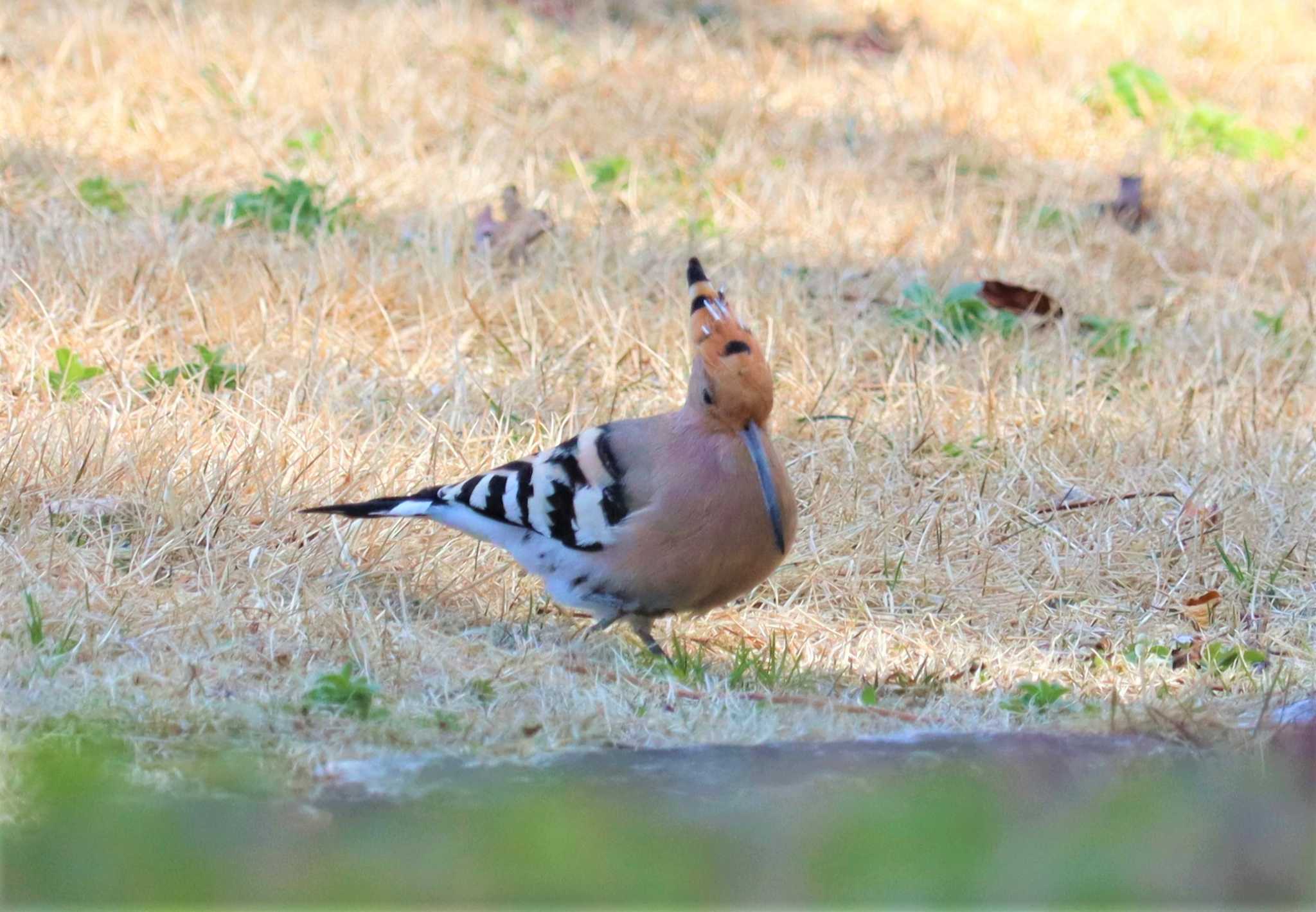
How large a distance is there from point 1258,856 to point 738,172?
5542mm

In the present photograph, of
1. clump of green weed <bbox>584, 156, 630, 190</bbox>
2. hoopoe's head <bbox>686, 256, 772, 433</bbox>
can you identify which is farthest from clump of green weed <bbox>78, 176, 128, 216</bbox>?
hoopoe's head <bbox>686, 256, 772, 433</bbox>

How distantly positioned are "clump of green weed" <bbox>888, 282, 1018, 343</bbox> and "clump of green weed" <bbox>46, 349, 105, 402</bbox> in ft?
9.05

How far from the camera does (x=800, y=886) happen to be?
5.49 feet

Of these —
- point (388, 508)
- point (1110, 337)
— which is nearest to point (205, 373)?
point (388, 508)

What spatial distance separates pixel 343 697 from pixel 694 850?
1275 mm

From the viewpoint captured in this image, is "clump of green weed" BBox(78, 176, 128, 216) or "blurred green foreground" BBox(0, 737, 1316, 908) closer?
"blurred green foreground" BBox(0, 737, 1316, 908)

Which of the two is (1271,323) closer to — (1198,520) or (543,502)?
(1198,520)

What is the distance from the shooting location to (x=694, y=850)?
189 cm

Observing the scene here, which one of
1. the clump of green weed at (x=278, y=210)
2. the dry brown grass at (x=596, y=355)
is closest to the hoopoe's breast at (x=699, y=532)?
the dry brown grass at (x=596, y=355)

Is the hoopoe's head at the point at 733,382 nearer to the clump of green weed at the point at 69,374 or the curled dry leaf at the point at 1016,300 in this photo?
the clump of green weed at the point at 69,374

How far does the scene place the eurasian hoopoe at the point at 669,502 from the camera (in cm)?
346

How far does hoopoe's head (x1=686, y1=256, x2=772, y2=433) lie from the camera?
3.47m

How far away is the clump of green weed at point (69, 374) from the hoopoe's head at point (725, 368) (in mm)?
2033

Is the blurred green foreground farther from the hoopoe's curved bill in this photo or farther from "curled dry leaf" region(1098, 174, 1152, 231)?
"curled dry leaf" region(1098, 174, 1152, 231)
